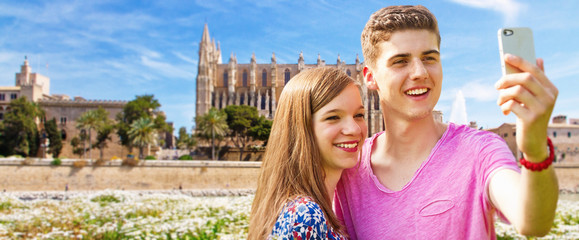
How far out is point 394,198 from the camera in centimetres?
187

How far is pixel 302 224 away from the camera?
170 centimetres

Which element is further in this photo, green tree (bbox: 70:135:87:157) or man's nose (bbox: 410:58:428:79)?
green tree (bbox: 70:135:87:157)

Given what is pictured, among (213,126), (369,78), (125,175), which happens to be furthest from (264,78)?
(369,78)

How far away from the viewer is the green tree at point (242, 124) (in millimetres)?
37719

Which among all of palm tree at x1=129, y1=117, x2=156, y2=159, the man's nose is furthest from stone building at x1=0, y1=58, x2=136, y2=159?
the man's nose

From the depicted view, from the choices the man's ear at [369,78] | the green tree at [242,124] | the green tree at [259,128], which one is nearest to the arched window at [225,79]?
the green tree at [242,124]

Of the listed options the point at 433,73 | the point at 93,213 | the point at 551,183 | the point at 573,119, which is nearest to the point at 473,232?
the point at 551,183

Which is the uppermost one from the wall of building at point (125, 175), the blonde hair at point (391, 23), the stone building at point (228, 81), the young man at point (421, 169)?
the stone building at point (228, 81)

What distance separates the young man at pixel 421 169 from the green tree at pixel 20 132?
149 ft

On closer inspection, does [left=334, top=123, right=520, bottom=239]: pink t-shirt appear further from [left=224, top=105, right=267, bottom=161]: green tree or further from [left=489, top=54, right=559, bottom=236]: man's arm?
[left=224, top=105, right=267, bottom=161]: green tree

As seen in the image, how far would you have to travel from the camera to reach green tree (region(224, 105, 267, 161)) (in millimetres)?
37719

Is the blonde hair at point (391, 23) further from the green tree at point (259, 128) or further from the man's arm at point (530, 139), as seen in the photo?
the green tree at point (259, 128)

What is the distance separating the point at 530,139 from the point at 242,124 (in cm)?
3709

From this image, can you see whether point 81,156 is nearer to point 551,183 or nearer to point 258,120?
point 258,120
